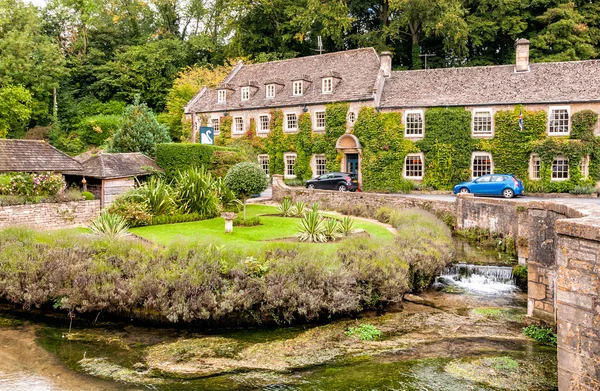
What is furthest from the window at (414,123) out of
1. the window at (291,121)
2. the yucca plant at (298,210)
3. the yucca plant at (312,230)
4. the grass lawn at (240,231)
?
the yucca plant at (312,230)

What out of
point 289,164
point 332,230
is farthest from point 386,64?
point 332,230

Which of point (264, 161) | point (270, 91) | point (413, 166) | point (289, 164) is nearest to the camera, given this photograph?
point (413, 166)

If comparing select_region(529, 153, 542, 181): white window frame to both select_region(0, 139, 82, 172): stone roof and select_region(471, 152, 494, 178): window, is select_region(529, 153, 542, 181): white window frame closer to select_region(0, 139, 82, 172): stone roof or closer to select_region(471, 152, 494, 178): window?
select_region(471, 152, 494, 178): window

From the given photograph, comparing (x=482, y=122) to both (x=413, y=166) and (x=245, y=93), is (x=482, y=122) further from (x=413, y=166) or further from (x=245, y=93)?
(x=245, y=93)

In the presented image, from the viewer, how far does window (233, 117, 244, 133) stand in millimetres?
39438

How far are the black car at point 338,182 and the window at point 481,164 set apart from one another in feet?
24.7

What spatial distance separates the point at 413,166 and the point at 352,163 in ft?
13.9

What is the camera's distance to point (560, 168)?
29.7m

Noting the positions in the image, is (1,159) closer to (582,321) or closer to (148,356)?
(148,356)

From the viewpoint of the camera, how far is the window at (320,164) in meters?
36.0

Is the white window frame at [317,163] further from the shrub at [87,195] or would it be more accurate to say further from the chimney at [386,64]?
the shrub at [87,195]

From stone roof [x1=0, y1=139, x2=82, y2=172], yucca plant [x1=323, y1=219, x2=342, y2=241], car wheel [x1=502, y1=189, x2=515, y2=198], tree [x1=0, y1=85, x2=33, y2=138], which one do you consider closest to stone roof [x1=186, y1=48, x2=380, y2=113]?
car wheel [x1=502, y1=189, x2=515, y2=198]

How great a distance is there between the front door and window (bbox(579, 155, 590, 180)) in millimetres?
13528

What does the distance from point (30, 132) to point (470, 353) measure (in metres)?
45.8
